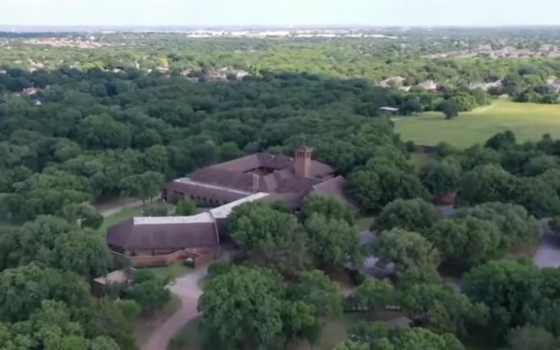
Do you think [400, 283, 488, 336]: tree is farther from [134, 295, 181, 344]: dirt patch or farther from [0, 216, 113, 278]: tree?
[0, 216, 113, 278]: tree

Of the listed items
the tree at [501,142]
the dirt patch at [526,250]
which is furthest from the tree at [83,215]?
the tree at [501,142]

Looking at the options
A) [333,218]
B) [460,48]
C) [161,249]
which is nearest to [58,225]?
[161,249]

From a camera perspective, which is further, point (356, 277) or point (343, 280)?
point (343, 280)

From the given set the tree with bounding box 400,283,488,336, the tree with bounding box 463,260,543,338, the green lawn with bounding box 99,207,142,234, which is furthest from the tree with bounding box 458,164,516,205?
the green lawn with bounding box 99,207,142,234

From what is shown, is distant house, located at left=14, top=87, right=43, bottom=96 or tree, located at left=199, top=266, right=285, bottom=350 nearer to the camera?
tree, located at left=199, top=266, right=285, bottom=350

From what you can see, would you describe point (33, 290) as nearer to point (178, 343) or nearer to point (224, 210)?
point (178, 343)

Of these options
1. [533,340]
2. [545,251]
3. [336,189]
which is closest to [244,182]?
[336,189]

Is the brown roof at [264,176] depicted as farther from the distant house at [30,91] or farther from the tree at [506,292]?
the distant house at [30,91]
